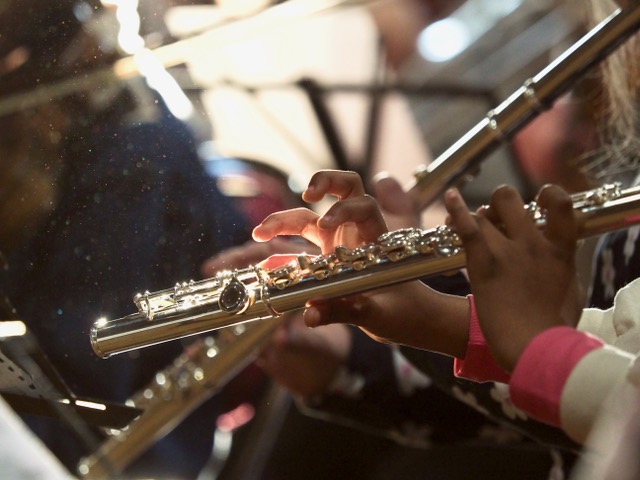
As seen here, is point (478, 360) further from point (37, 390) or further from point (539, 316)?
point (37, 390)

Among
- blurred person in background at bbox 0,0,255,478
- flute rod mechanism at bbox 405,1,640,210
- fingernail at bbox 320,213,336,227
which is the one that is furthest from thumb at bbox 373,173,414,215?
fingernail at bbox 320,213,336,227

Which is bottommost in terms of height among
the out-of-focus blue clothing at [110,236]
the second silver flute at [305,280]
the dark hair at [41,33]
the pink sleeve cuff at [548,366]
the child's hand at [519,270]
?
the pink sleeve cuff at [548,366]

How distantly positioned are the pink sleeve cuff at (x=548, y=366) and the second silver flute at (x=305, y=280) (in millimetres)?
88

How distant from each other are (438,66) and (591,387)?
130 centimetres

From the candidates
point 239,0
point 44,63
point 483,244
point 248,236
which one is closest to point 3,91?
point 44,63

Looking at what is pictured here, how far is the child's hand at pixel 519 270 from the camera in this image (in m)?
0.52

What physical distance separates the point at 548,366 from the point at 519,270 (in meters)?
0.07

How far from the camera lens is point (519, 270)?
1.72 ft

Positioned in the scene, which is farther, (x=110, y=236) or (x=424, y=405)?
(x=424, y=405)

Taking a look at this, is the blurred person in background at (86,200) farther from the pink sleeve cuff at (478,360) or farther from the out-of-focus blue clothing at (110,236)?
the pink sleeve cuff at (478,360)

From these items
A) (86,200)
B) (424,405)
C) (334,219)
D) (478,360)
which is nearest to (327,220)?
(334,219)

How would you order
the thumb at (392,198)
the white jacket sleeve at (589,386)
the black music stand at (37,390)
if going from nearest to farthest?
the white jacket sleeve at (589,386), the black music stand at (37,390), the thumb at (392,198)

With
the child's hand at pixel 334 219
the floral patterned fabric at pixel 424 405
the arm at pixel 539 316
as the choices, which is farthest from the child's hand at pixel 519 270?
the floral patterned fabric at pixel 424 405

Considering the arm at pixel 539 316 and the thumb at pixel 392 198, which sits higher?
the thumb at pixel 392 198
